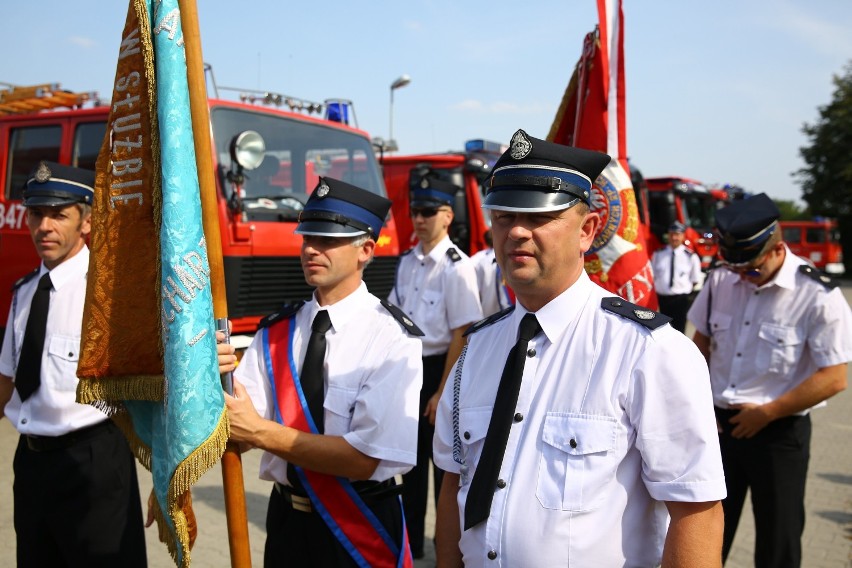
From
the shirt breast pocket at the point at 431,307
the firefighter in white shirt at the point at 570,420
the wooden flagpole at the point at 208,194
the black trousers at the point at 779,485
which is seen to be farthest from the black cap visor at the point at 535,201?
the shirt breast pocket at the point at 431,307

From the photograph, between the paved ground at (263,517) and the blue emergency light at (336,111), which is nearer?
the paved ground at (263,517)

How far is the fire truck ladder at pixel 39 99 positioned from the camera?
24.4 feet

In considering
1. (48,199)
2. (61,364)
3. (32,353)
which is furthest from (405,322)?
(48,199)

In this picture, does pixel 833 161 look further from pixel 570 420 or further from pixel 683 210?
pixel 570 420

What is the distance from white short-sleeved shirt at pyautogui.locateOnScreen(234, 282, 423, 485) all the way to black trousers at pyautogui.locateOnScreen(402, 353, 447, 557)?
2.07 m

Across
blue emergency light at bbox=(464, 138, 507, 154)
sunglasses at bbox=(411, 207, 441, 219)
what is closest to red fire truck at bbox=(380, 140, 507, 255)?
blue emergency light at bbox=(464, 138, 507, 154)

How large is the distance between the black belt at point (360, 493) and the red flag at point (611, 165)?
4.80 ft

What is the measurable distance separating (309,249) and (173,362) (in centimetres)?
95

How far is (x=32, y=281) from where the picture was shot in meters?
3.63

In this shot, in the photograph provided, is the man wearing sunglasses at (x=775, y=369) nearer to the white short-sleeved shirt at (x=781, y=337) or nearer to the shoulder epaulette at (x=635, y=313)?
Result: the white short-sleeved shirt at (x=781, y=337)

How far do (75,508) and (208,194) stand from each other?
179 centimetres

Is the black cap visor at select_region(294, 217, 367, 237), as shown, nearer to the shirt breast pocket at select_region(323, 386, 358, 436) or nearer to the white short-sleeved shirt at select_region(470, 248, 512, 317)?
the shirt breast pocket at select_region(323, 386, 358, 436)

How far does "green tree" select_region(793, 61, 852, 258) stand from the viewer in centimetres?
4047

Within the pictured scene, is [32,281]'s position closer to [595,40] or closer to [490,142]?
[595,40]
